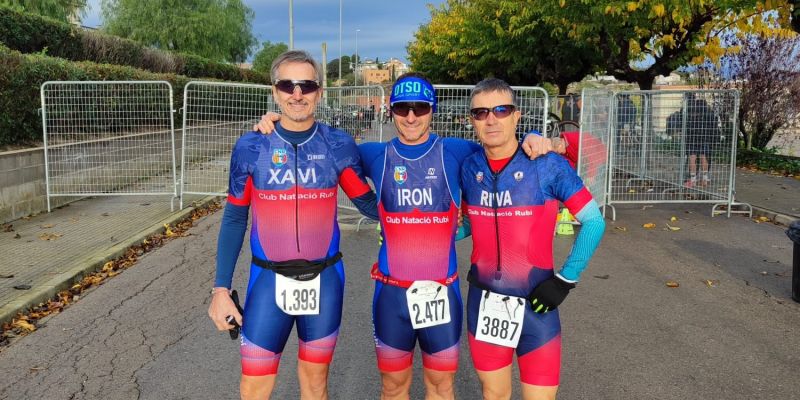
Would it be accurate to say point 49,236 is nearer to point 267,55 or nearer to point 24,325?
point 24,325

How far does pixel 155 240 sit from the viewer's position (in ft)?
27.1

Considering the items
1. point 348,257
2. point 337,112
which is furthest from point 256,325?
point 337,112

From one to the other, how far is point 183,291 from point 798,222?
630 cm

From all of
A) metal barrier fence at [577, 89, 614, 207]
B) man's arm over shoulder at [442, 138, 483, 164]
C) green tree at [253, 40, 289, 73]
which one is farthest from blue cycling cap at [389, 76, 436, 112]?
green tree at [253, 40, 289, 73]

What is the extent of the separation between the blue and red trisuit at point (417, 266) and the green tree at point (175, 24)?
115 ft

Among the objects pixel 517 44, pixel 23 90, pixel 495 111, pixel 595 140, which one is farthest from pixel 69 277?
pixel 517 44

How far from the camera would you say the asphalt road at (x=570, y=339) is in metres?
3.87

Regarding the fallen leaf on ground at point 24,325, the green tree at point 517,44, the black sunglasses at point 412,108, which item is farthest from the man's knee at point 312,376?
the green tree at point 517,44

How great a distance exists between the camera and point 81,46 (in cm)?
1692

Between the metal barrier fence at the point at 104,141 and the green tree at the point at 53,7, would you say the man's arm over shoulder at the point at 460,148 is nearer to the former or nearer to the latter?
the metal barrier fence at the point at 104,141

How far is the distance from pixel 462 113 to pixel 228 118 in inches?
161

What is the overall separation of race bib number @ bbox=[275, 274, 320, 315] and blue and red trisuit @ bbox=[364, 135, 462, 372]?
1.04 ft

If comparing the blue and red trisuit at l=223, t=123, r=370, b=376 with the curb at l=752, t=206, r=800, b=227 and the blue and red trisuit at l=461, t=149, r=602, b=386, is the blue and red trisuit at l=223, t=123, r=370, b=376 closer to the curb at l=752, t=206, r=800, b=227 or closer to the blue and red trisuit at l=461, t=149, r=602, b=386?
the blue and red trisuit at l=461, t=149, r=602, b=386

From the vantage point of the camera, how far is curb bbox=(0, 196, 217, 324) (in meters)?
5.17
